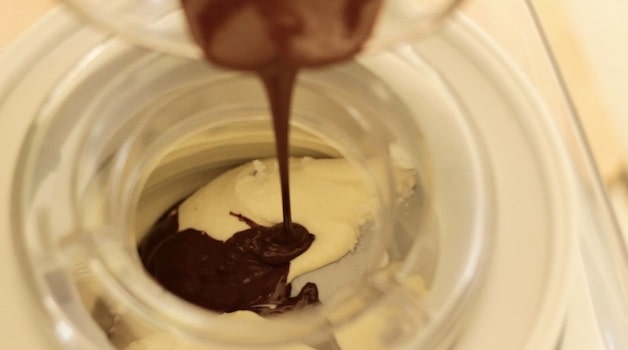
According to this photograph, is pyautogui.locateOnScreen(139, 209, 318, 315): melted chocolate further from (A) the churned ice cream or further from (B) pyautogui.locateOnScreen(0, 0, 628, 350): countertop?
(B) pyautogui.locateOnScreen(0, 0, 628, 350): countertop

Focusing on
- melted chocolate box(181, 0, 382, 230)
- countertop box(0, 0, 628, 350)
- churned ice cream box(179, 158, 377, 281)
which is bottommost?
churned ice cream box(179, 158, 377, 281)

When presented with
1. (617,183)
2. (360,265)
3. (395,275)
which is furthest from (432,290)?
(617,183)

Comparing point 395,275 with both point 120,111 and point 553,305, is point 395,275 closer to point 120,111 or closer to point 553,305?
point 553,305

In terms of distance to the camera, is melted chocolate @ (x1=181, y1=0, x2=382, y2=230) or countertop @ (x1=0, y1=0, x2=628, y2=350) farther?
Answer: countertop @ (x1=0, y1=0, x2=628, y2=350)

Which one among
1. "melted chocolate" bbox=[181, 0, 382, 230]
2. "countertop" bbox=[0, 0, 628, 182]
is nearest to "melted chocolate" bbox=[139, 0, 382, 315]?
"melted chocolate" bbox=[181, 0, 382, 230]

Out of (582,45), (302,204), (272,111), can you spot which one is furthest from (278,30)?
(582,45)

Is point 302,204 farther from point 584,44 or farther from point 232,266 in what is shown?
point 584,44

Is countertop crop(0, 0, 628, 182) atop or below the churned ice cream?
atop

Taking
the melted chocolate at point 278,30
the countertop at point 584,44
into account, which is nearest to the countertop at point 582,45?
the countertop at point 584,44

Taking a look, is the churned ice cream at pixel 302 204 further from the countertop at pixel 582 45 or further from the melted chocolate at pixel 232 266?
the countertop at pixel 582 45
